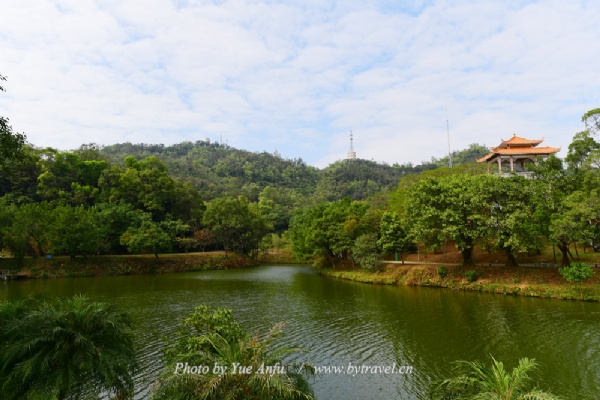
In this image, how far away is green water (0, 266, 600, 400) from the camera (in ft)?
34.3

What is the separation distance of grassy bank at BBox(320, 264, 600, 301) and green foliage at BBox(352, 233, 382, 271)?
887 millimetres

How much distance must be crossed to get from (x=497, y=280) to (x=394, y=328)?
513 inches

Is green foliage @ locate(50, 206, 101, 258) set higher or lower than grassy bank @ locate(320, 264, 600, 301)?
higher

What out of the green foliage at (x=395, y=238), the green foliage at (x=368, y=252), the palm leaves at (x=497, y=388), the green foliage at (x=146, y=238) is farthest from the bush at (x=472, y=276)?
the green foliage at (x=146, y=238)

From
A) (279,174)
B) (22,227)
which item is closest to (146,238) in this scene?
(22,227)

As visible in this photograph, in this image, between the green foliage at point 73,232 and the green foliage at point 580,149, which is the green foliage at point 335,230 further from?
the green foliage at point 73,232

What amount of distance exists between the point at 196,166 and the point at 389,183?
60.6m

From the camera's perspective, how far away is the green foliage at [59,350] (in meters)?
5.77

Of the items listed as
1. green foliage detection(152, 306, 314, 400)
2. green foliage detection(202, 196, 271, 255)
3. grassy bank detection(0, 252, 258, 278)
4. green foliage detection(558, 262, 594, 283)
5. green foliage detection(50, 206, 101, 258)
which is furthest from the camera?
green foliage detection(202, 196, 271, 255)

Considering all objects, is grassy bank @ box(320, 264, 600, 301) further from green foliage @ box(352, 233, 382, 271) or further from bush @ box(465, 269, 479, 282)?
green foliage @ box(352, 233, 382, 271)

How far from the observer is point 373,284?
99.7 feet

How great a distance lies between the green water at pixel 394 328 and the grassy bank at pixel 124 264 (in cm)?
1033

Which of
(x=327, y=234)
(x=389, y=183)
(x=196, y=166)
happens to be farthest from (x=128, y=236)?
(x=389, y=183)

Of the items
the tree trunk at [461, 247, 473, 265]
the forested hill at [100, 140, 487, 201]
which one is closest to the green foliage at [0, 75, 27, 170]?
the tree trunk at [461, 247, 473, 265]
